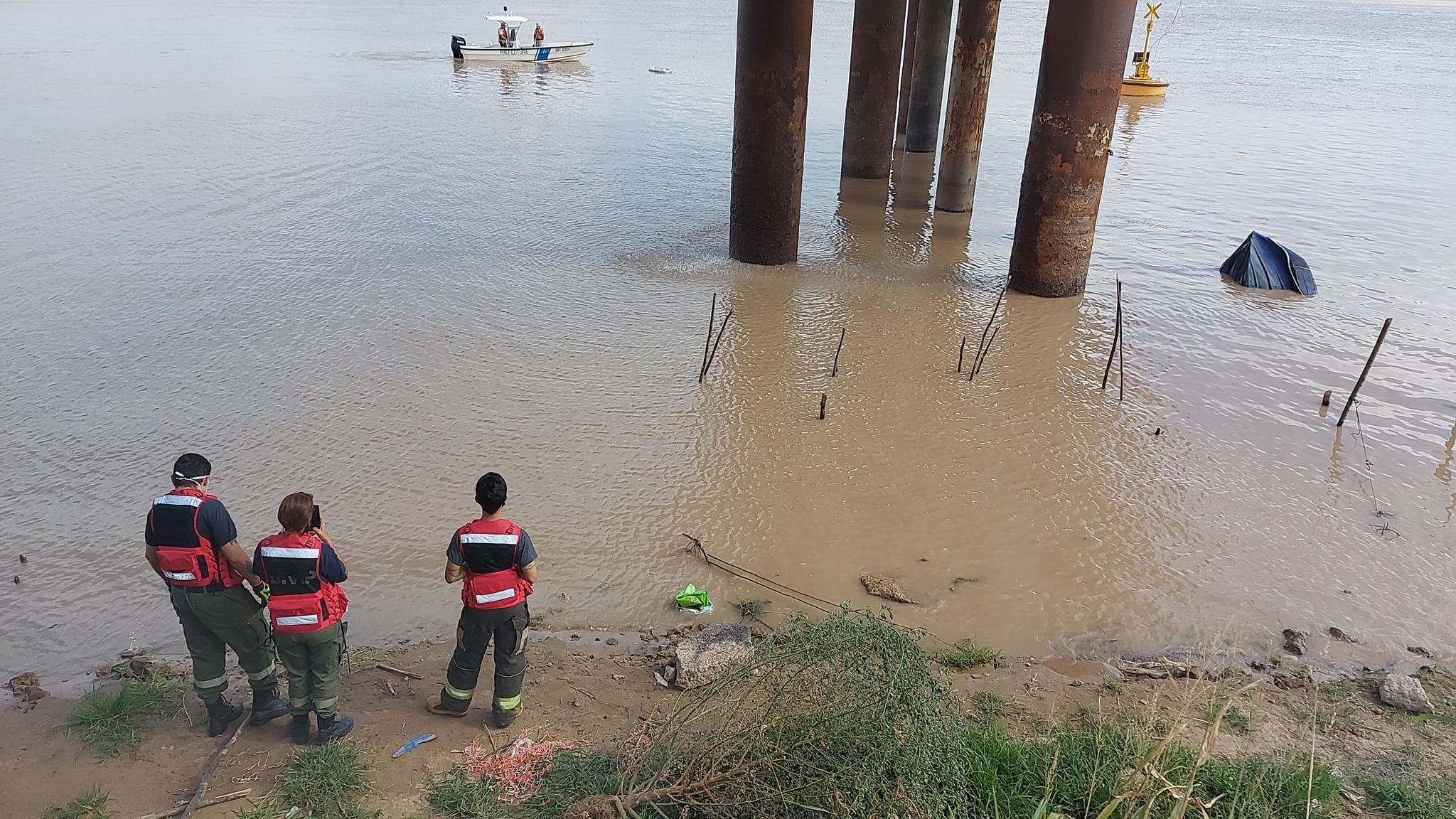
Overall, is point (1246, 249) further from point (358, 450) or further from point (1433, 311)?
point (358, 450)

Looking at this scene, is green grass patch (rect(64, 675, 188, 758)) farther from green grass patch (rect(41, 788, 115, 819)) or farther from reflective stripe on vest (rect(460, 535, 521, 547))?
reflective stripe on vest (rect(460, 535, 521, 547))

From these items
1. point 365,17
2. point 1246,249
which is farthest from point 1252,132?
point 365,17

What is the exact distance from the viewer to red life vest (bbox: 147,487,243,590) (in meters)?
4.20

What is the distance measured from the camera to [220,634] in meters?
4.46

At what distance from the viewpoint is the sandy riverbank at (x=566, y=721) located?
420 cm

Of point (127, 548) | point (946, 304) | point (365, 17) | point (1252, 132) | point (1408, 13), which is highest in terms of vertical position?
point (1408, 13)

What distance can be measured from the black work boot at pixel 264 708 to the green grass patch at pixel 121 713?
1.54 ft

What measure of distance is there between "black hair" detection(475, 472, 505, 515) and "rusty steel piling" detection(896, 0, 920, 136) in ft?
56.6

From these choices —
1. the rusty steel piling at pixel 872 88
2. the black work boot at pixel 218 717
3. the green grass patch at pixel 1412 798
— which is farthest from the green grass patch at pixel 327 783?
the rusty steel piling at pixel 872 88

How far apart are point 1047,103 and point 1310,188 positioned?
10.8 metres

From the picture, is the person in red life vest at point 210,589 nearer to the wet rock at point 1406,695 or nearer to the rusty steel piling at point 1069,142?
the wet rock at point 1406,695

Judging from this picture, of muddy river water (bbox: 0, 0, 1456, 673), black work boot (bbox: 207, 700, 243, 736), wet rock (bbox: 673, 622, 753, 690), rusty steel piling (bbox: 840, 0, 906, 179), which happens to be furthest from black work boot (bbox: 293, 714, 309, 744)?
rusty steel piling (bbox: 840, 0, 906, 179)

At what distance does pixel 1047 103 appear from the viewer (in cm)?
1030

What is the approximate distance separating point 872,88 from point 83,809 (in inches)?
579
